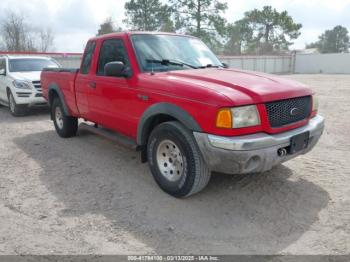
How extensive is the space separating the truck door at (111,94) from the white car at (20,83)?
4.83 meters

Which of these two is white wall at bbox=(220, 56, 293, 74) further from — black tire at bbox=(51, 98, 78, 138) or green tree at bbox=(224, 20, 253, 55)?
black tire at bbox=(51, 98, 78, 138)

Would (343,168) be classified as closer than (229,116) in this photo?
No

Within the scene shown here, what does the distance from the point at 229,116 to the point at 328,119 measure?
20.5 ft

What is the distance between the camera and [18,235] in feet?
11.1

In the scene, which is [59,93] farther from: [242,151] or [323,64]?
[323,64]

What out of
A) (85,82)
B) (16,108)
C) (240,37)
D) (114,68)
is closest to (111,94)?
(114,68)

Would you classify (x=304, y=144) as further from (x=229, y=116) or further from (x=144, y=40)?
(x=144, y=40)

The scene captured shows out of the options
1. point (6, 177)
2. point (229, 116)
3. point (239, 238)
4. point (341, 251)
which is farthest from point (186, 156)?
point (6, 177)

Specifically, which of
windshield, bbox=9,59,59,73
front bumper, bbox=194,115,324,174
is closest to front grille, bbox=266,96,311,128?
front bumper, bbox=194,115,324,174

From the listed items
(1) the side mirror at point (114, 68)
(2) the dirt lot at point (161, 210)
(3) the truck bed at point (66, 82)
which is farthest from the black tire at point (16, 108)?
(1) the side mirror at point (114, 68)

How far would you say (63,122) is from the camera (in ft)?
22.6

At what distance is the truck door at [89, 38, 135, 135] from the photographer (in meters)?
4.62

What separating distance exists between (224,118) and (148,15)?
120ft

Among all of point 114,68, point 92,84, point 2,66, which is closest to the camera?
point 114,68
